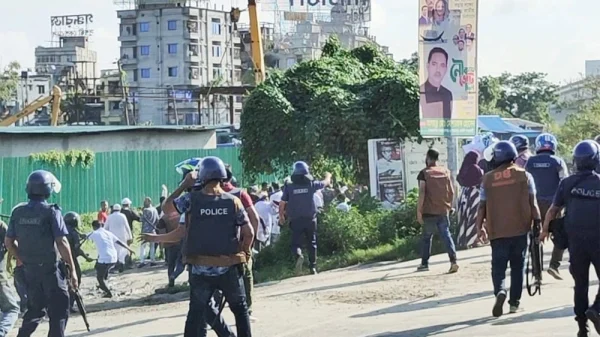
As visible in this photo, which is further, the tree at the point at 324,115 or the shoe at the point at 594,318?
the tree at the point at 324,115

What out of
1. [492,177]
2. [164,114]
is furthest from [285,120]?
[164,114]

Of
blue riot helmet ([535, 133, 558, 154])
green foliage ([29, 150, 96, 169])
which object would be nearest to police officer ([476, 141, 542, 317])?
blue riot helmet ([535, 133, 558, 154])

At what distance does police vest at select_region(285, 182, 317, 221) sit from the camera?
17047 millimetres

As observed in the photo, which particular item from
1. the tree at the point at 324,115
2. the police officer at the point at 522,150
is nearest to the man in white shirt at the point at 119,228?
the tree at the point at 324,115

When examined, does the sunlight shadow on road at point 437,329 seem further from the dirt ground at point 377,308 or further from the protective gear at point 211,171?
the protective gear at point 211,171

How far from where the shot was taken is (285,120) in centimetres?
2516

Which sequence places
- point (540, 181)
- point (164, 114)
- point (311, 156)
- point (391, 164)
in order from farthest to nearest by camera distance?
point (164, 114)
point (311, 156)
point (391, 164)
point (540, 181)

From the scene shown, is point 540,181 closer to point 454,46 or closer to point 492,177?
point 492,177

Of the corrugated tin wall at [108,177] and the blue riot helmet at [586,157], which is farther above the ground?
the blue riot helmet at [586,157]

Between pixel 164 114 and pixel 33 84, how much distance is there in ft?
47.4

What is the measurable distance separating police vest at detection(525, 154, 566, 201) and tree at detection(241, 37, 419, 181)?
36.3ft

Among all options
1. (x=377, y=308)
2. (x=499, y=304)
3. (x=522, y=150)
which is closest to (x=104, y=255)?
(x=377, y=308)

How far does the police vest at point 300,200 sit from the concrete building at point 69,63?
239ft

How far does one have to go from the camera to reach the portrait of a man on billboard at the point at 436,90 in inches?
725
